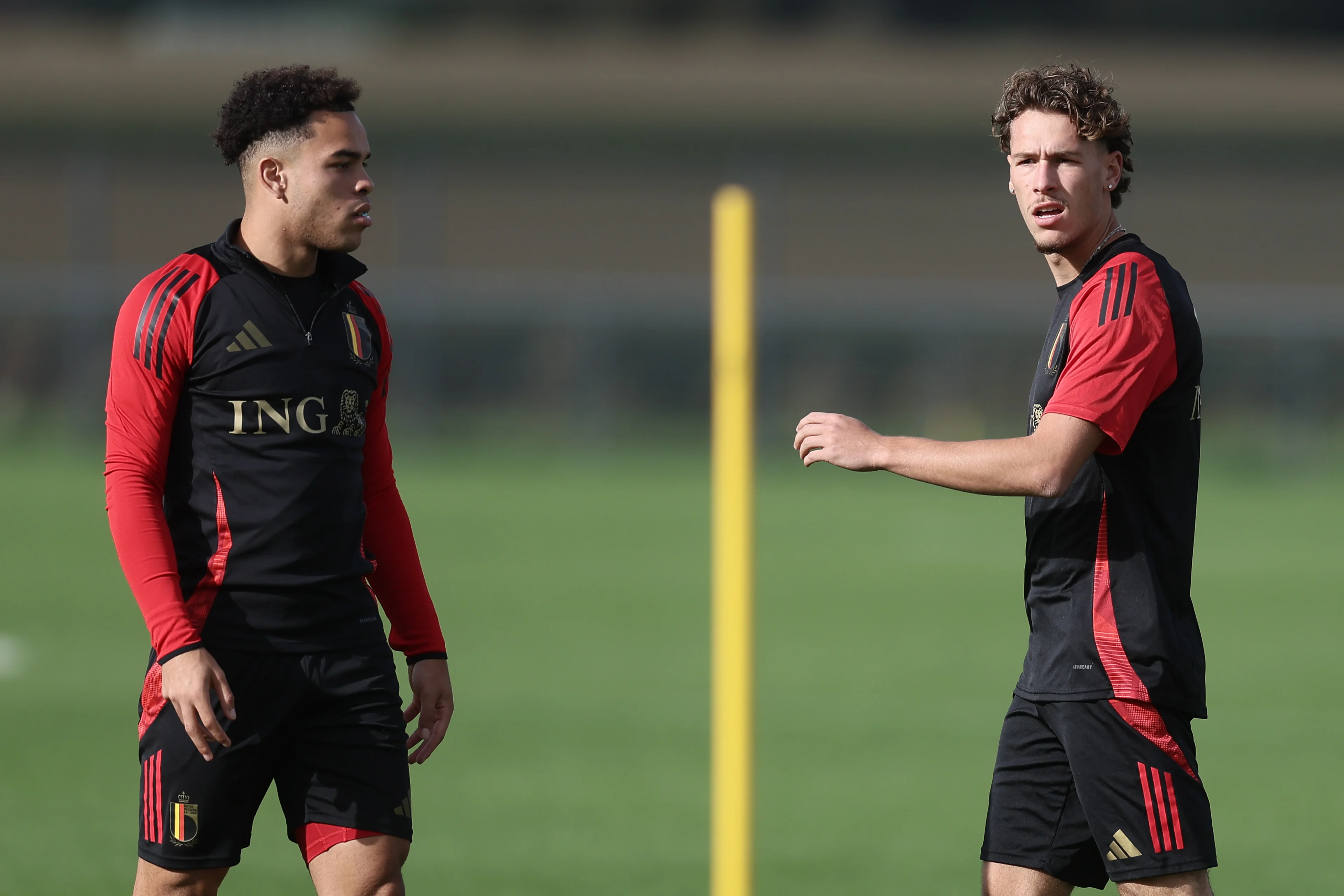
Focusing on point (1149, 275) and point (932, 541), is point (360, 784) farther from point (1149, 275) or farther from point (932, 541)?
point (932, 541)

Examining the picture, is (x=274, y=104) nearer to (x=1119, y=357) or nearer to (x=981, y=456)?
(x=981, y=456)

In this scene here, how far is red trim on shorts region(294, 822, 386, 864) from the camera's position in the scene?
11.8ft

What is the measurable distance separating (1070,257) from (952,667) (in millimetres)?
6845

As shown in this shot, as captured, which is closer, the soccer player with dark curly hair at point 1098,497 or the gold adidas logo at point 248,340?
the soccer player with dark curly hair at point 1098,497

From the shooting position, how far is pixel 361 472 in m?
3.90

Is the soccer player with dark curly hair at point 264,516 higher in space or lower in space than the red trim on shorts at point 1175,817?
higher

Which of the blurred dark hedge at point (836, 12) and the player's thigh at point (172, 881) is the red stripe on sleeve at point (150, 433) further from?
the blurred dark hedge at point (836, 12)

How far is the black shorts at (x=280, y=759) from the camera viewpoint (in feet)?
11.6

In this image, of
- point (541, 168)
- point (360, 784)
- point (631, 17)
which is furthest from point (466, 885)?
point (631, 17)

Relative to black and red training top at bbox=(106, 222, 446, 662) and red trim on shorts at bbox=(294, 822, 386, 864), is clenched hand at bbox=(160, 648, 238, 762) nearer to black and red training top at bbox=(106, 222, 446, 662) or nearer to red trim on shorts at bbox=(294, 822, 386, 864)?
black and red training top at bbox=(106, 222, 446, 662)

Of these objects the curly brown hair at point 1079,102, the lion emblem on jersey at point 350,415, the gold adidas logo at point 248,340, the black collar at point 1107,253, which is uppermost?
the curly brown hair at point 1079,102

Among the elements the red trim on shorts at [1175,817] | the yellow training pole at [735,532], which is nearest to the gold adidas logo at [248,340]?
the yellow training pole at [735,532]

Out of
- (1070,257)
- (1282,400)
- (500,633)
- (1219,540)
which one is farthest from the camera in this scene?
(1282,400)

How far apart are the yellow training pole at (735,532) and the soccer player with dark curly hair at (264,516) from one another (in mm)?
1269
